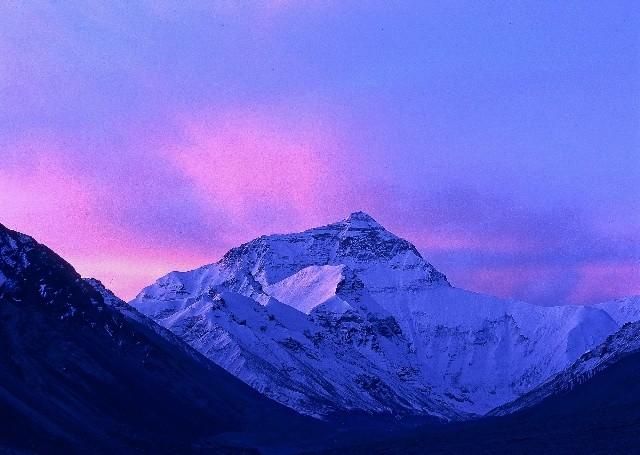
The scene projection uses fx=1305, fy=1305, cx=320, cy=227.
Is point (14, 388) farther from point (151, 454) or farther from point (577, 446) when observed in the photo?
point (577, 446)

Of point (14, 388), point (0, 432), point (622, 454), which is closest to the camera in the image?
point (0, 432)

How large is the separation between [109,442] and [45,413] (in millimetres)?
11864

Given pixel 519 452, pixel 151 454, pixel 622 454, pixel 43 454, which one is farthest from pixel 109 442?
pixel 622 454

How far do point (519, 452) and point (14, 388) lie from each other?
76.0 metres

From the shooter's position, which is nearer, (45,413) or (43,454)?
(43,454)

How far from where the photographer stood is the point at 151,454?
199750 millimetres

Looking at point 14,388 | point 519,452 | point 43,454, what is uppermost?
point 519,452

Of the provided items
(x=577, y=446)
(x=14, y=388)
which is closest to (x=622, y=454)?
(x=577, y=446)

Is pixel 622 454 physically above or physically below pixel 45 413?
above

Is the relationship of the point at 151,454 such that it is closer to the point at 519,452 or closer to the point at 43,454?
the point at 43,454

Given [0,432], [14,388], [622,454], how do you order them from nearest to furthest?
1. [0,432]
2. [622,454]
3. [14,388]

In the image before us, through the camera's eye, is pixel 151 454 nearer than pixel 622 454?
No

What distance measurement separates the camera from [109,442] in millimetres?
194375

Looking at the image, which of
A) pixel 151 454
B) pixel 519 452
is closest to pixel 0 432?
pixel 151 454
